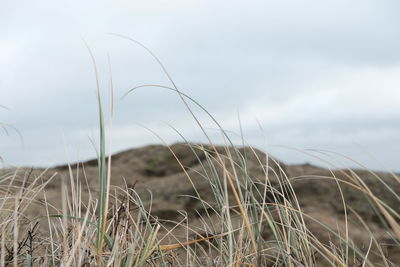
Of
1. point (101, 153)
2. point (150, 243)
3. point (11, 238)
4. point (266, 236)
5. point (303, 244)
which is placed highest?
point (101, 153)

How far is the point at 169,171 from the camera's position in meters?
6.33

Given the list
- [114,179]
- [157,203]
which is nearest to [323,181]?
[157,203]

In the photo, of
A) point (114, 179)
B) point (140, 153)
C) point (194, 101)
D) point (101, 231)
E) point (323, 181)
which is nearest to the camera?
point (101, 231)

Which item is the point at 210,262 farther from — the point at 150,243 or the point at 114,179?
the point at 114,179

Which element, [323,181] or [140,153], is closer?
[323,181]

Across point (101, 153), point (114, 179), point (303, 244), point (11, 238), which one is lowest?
point (114, 179)

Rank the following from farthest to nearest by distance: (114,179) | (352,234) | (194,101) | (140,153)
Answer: (140,153) < (114,179) < (352,234) < (194,101)

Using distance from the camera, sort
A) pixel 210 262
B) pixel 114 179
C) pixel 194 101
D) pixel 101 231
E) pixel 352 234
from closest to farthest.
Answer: pixel 101 231
pixel 194 101
pixel 210 262
pixel 352 234
pixel 114 179

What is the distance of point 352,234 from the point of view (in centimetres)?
423

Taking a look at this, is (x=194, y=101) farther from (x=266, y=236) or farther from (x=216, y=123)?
(x=266, y=236)

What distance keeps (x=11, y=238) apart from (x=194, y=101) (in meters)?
0.68

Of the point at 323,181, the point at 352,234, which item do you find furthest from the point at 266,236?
the point at 323,181

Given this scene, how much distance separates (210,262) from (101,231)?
0.50 m

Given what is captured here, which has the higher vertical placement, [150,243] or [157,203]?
[150,243]
